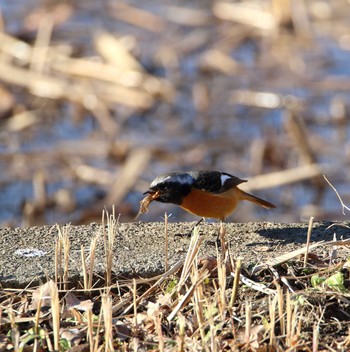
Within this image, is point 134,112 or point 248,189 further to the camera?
point 134,112

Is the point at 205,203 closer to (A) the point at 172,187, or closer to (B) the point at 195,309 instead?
(A) the point at 172,187

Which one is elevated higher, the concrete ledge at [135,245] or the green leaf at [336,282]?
the concrete ledge at [135,245]

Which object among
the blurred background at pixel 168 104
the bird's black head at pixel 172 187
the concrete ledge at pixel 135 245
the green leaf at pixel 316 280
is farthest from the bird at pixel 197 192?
the blurred background at pixel 168 104

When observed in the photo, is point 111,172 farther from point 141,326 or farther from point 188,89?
point 141,326

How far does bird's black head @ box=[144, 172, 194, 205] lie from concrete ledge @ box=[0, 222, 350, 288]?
0.94ft

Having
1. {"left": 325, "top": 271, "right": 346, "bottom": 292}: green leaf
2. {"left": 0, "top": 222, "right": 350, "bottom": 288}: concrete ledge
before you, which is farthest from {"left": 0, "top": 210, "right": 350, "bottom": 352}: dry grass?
{"left": 0, "top": 222, "right": 350, "bottom": 288}: concrete ledge

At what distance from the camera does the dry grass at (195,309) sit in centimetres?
363

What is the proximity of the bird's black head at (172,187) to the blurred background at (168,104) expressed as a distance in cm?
363

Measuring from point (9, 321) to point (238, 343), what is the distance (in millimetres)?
1010

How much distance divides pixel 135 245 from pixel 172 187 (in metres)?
0.81

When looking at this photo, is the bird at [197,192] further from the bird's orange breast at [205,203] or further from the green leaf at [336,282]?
the green leaf at [336,282]

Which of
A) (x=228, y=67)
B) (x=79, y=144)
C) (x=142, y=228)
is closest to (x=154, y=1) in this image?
(x=228, y=67)

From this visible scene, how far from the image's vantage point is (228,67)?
12852mm

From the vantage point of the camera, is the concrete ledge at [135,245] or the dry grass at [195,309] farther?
the concrete ledge at [135,245]
